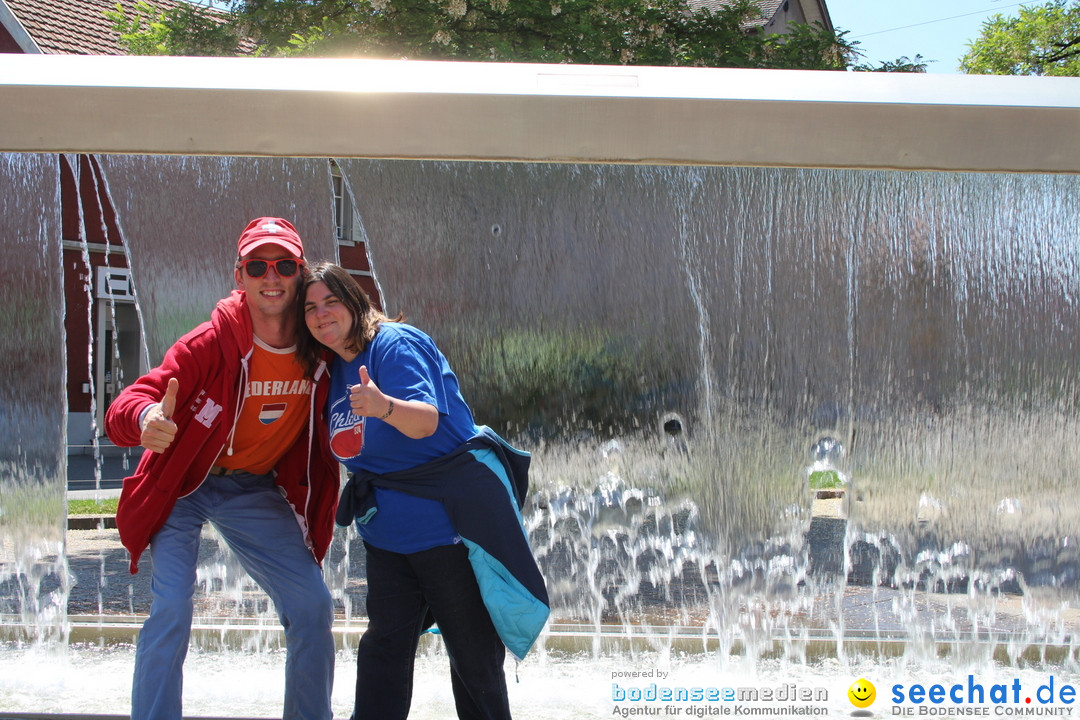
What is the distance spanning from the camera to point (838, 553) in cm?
368

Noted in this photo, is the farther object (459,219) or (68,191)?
(68,191)

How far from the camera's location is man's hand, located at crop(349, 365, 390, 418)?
7.41 feet

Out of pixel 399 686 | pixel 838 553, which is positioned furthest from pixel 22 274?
pixel 838 553

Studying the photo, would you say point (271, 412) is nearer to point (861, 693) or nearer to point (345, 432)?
point (345, 432)

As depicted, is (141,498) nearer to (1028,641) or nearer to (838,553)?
(838,553)

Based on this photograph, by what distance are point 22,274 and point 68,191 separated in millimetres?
922

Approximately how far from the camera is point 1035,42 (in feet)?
61.0

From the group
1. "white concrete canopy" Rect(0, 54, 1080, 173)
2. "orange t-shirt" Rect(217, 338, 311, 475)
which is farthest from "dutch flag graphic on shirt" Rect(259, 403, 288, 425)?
"white concrete canopy" Rect(0, 54, 1080, 173)

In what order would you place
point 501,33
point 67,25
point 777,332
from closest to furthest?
point 777,332, point 501,33, point 67,25

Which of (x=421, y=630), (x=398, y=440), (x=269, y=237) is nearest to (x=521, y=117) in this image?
(x=269, y=237)

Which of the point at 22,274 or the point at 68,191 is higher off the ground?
the point at 68,191

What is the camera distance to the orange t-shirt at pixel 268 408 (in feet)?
8.66

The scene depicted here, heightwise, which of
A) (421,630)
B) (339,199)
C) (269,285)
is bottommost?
(421,630)

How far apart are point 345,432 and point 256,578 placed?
569 millimetres
